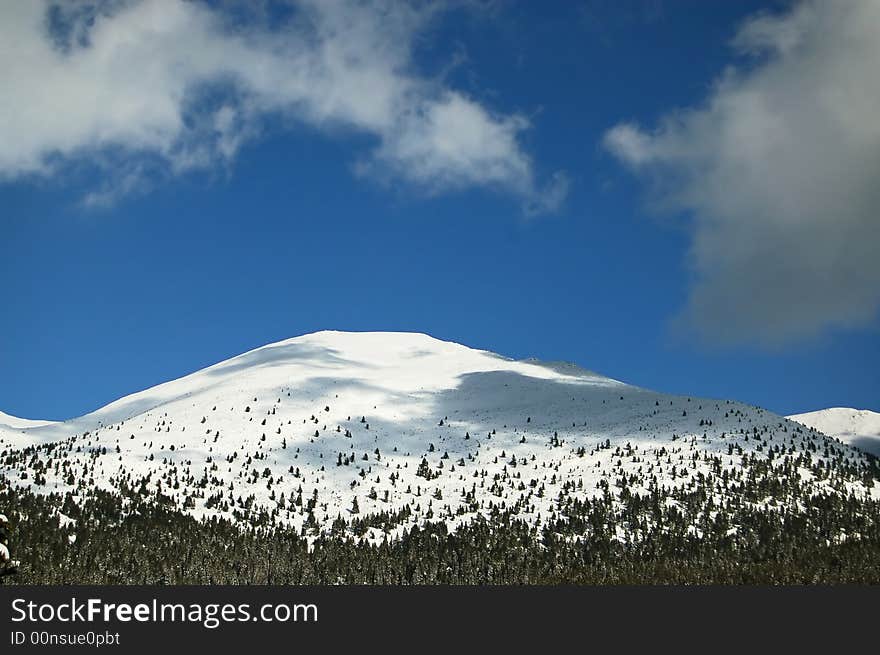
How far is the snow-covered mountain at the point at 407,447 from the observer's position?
52781mm

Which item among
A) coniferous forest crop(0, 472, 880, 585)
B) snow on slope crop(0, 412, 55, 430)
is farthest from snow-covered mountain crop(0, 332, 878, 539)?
snow on slope crop(0, 412, 55, 430)

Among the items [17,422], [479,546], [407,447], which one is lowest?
[479,546]

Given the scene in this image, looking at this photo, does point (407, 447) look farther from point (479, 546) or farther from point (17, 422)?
point (17, 422)

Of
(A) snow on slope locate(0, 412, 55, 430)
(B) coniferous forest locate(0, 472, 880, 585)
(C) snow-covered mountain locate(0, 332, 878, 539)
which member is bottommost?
(B) coniferous forest locate(0, 472, 880, 585)

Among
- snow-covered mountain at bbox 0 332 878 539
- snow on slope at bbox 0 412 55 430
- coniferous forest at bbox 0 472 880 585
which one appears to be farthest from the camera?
snow on slope at bbox 0 412 55 430

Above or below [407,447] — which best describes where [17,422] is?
above

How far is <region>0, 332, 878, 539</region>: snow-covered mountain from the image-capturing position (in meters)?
52.8

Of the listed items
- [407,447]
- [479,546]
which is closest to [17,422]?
[407,447]

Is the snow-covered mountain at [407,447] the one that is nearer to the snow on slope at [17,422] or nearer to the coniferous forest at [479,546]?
the coniferous forest at [479,546]

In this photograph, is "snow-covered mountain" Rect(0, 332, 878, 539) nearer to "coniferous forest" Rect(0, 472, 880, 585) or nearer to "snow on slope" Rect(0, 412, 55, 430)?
"coniferous forest" Rect(0, 472, 880, 585)

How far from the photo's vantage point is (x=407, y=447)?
213ft

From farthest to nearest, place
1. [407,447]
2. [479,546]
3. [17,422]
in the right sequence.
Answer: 1. [17,422]
2. [407,447]
3. [479,546]

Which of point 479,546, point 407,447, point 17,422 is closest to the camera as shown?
point 479,546

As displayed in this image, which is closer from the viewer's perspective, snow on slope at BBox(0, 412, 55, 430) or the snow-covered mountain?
the snow-covered mountain
